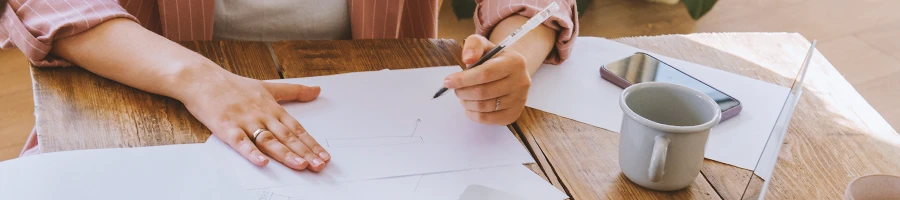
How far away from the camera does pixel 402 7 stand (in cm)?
114

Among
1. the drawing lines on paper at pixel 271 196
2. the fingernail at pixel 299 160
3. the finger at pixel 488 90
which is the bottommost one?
the fingernail at pixel 299 160

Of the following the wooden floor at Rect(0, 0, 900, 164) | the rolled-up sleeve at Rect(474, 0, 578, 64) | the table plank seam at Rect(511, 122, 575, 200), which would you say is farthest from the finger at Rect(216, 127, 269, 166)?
the wooden floor at Rect(0, 0, 900, 164)

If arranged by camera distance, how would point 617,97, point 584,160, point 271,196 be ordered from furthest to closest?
1. point 617,97
2. point 584,160
3. point 271,196

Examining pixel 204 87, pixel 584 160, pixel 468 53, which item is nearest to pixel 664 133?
pixel 584 160

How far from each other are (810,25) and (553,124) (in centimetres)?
236

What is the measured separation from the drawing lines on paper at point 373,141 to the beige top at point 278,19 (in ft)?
1.26

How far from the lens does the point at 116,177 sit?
0.66 meters

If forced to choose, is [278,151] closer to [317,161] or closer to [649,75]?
[317,161]

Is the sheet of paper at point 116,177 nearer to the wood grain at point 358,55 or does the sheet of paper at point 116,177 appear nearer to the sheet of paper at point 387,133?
the sheet of paper at point 387,133

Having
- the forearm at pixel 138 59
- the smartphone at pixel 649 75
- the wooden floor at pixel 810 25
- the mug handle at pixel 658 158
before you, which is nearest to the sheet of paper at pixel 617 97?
the smartphone at pixel 649 75

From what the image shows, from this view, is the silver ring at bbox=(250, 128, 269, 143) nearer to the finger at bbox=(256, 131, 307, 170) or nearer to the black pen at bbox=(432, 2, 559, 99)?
the finger at bbox=(256, 131, 307, 170)

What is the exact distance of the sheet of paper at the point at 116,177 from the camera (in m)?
0.64

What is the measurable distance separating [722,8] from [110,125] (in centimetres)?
263

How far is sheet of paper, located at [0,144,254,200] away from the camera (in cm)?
64
